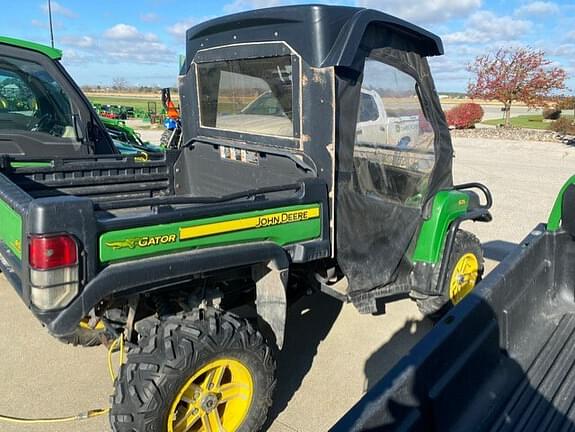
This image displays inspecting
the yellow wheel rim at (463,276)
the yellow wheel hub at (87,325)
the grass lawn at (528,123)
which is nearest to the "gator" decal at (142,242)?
the yellow wheel hub at (87,325)

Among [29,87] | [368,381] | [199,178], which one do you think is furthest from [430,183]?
[29,87]

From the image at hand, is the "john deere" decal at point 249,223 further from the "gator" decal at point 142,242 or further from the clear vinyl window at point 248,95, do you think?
the clear vinyl window at point 248,95

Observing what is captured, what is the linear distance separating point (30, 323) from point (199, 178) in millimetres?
1837

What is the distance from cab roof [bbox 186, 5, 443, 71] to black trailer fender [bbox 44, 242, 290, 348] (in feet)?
3.82

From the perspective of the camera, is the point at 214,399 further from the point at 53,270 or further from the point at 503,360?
the point at 503,360

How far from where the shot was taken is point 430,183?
3.85 meters

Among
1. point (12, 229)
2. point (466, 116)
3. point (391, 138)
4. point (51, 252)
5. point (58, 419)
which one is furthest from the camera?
point (466, 116)

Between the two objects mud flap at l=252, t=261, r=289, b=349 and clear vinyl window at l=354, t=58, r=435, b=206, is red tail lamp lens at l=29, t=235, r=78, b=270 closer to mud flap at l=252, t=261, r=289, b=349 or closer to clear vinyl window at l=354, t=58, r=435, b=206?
mud flap at l=252, t=261, r=289, b=349

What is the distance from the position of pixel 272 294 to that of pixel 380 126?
142cm

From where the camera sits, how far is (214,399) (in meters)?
2.61

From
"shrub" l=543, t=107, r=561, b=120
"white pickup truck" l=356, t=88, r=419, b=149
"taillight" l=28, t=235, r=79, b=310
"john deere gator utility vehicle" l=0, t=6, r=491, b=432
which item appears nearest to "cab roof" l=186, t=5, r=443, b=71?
"john deere gator utility vehicle" l=0, t=6, r=491, b=432

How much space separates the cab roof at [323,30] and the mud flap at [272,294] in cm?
121

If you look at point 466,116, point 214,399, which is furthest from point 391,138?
point 466,116

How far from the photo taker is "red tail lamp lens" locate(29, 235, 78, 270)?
2057 millimetres
